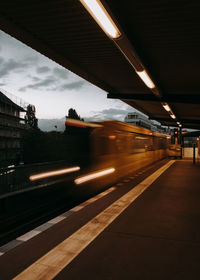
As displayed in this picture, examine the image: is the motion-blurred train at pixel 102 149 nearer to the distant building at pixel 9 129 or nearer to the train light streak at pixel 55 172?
the train light streak at pixel 55 172

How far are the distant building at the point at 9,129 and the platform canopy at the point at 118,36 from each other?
51970 millimetres

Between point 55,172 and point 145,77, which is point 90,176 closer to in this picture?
point 55,172

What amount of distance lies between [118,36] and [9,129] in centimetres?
6208

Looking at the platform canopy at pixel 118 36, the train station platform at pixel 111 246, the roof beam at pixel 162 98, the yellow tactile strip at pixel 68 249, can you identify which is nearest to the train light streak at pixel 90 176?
the train station platform at pixel 111 246

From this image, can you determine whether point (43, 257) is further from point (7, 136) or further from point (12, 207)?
point (7, 136)

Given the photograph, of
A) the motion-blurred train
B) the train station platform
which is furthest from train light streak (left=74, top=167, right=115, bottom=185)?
the train station platform

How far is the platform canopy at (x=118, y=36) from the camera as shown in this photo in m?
4.79

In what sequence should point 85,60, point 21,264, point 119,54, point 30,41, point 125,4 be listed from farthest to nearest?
point 85,60 < point 119,54 < point 30,41 < point 125,4 < point 21,264

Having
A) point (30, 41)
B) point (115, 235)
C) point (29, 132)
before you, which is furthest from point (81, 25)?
point (29, 132)

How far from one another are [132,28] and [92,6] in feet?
5.48

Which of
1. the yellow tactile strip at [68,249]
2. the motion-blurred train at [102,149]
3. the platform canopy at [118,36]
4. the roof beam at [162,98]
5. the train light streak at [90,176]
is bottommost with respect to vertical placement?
the yellow tactile strip at [68,249]

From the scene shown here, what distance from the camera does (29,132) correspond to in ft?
243

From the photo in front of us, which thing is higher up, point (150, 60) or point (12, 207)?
point (150, 60)

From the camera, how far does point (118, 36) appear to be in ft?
17.3
